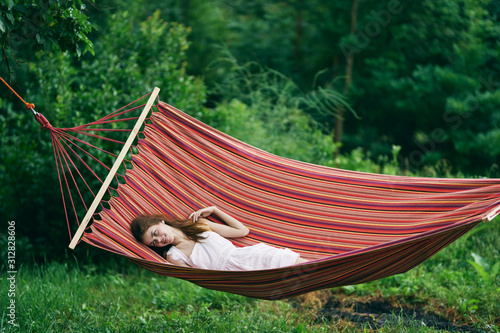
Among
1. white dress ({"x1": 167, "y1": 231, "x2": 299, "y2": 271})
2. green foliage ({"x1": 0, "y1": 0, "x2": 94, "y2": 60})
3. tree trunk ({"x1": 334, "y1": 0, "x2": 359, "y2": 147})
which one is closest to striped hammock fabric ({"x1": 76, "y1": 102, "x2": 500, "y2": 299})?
white dress ({"x1": 167, "y1": 231, "x2": 299, "y2": 271})

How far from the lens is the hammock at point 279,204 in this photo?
1910 mm

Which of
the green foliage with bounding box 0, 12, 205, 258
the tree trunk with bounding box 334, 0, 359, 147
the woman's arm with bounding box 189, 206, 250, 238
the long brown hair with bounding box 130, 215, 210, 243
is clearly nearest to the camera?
the long brown hair with bounding box 130, 215, 210, 243

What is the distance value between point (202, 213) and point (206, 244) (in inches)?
7.0

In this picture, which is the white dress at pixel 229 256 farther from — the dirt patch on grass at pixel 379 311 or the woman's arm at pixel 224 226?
the dirt patch on grass at pixel 379 311

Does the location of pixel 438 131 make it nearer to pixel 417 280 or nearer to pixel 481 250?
pixel 481 250

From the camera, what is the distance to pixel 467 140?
624 centimetres

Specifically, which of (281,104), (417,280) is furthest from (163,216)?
(281,104)

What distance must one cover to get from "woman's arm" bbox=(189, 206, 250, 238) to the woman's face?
0.53ft

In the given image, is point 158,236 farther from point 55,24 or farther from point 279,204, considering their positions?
point 55,24

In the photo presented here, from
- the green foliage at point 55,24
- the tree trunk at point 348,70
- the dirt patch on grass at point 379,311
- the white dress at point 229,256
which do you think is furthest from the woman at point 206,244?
the tree trunk at point 348,70

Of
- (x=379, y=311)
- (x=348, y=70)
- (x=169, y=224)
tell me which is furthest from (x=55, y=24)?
(x=348, y=70)

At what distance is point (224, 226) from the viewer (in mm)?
2443

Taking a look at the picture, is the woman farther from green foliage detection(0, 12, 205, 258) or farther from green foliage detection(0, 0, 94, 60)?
green foliage detection(0, 12, 205, 258)

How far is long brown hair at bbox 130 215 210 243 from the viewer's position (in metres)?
2.33
